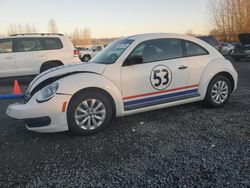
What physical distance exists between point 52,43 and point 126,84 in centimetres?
641

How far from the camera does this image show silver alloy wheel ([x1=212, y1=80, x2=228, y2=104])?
17.6 feet

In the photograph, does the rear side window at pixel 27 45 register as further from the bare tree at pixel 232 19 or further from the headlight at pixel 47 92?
the bare tree at pixel 232 19

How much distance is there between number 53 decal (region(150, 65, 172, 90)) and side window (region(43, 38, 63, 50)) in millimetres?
6297

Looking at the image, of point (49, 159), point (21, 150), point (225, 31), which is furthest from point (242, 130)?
point (225, 31)

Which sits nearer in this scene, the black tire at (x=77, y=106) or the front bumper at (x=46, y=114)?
the front bumper at (x=46, y=114)

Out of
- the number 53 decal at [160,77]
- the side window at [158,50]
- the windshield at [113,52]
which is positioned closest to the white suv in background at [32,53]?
the windshield at [113,52]

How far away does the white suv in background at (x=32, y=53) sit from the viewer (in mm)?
9398

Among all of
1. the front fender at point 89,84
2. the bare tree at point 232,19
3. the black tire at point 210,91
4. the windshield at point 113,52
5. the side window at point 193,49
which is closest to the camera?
the front fender at point 89,84

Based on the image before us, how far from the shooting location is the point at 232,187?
2.65m

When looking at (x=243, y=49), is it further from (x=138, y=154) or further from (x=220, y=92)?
(x=138, y=154)

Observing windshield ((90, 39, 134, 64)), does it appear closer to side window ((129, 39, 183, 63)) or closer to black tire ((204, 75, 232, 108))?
side window ((129, 39, 183, 63))

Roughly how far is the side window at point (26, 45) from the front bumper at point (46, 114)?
6.20 metres

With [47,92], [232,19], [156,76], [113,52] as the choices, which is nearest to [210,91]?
[156,76]

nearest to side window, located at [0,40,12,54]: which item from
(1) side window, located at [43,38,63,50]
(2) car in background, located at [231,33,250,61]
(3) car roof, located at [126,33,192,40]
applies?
(1) side window, located at [43,38,63,50]
